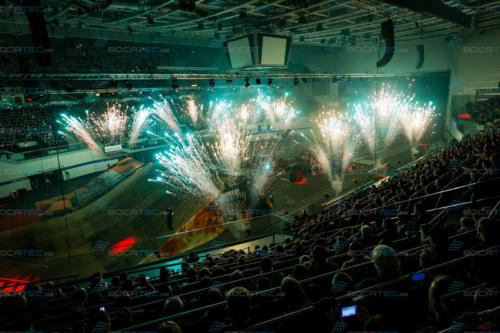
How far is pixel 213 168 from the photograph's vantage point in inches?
616

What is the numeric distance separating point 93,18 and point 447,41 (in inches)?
823

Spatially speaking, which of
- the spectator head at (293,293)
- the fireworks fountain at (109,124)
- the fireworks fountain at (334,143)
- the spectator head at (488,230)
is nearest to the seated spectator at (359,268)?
the spectator head at (293,293)

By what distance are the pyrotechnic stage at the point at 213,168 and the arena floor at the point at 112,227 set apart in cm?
5

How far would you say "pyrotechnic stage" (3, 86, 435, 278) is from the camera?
1098 cm

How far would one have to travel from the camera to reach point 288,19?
35.4 ft

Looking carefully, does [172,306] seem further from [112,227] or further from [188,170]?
[188,170]

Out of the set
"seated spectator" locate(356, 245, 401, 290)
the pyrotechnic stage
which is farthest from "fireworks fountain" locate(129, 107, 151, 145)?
"seated spectator" locate(356, 245, 401, 290)

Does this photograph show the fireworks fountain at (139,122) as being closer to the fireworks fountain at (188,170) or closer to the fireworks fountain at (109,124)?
the fireworks fountain at (109,124)

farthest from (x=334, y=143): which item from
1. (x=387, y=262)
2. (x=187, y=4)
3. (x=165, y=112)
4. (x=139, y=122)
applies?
(x=387, y=262)

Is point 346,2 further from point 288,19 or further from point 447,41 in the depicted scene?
point 447,41

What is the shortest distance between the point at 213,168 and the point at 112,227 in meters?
6.10

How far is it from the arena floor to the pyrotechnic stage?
0.05 meters

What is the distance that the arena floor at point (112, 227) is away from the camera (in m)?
9.34

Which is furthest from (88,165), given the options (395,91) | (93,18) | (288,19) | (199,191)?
(395,91)
